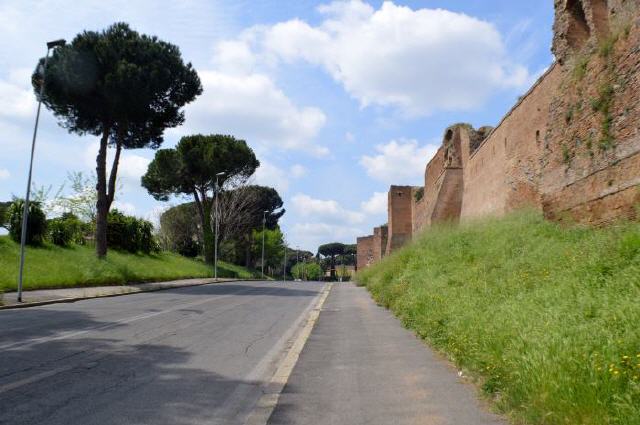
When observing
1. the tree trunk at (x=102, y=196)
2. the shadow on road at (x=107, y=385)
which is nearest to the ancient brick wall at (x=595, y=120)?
the shadow on road at (x=107, y=385)

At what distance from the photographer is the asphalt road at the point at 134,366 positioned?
185 inches

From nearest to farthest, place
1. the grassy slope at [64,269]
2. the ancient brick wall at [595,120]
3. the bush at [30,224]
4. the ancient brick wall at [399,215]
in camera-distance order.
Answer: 1. the ancient brick wall at [595,120]
2. the grassy slope at [64,269]
3. the bush at [30,224]
4. the ancient brick wall at [399,215]

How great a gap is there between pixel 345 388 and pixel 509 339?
1.70 metres

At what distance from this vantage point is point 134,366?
660cm

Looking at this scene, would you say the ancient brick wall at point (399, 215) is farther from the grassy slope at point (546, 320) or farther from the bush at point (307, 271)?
the bush at point (307, 271)

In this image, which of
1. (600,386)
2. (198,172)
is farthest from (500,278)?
(198,172)

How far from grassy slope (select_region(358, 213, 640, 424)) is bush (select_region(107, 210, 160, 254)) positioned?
1058 inches

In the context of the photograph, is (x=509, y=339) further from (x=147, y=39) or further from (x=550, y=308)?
(x=147, y=39)

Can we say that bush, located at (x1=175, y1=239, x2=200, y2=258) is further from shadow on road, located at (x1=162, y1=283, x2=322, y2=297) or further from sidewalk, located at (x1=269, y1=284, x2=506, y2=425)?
sidewalk, located at (x1=269, y1=284, x2=506, y2=425)

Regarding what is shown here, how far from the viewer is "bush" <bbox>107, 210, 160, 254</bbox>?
34.2 metres

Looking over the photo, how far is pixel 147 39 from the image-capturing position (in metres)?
26.7

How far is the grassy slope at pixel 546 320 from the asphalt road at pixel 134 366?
7.53ft

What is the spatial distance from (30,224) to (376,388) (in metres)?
24.4

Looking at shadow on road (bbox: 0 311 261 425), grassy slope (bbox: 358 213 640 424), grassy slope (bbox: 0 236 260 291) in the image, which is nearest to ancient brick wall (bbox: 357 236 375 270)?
grassy slope (bbox: 0 236 260 291)
